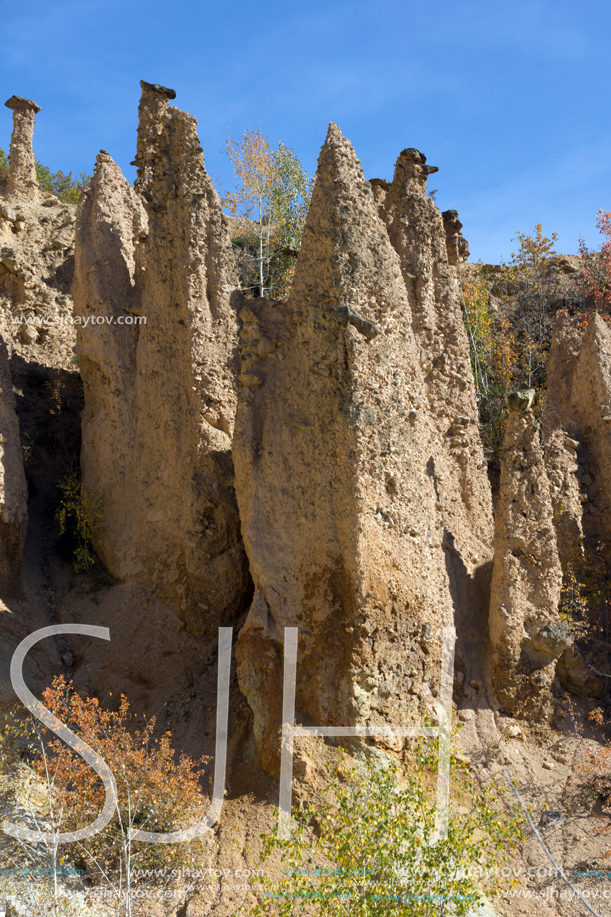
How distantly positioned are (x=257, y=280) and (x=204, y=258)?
37.0 feet

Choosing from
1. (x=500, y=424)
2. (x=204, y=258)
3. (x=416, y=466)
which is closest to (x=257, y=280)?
(x=500, y=424)

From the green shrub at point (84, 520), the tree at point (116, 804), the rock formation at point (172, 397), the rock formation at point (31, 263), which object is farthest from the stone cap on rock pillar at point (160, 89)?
the tree at point (116, 804)

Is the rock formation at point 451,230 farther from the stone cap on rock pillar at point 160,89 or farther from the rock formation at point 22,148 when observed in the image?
the rock formation at point 22,148

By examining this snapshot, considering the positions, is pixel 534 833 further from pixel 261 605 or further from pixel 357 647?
pixel 261 605

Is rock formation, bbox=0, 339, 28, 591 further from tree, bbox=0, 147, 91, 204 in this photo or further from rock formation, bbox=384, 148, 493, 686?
tree, bbox=0, 147, 91, 204

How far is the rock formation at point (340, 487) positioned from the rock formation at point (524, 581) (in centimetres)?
89

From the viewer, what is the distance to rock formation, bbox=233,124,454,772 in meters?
8.98

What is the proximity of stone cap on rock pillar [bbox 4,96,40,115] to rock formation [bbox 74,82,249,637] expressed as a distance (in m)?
10.1

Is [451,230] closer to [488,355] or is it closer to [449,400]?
[449,400]

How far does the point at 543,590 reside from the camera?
33.2 feet

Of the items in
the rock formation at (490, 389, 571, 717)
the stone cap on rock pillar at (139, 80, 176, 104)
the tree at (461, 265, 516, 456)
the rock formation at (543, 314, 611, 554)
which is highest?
the stone cap on rock pillar at (139, 80, 176, 104)

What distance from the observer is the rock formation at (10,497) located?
1180 cm

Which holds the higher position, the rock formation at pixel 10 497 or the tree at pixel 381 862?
the rock formation at pixel 10 497

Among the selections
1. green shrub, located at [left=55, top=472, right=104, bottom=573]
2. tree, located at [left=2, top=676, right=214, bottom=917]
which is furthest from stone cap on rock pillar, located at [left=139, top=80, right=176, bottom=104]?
tree, located at [left=2, top=676, right=214, bottom=917]
